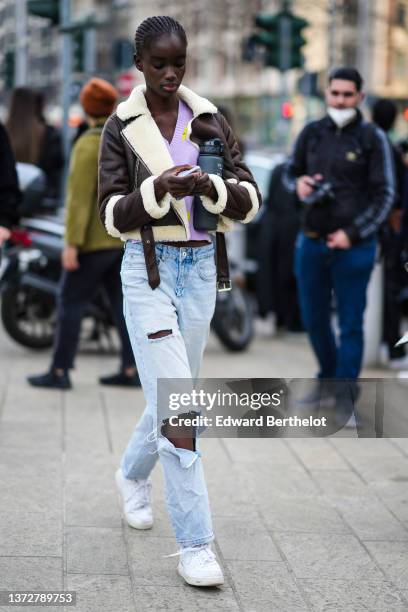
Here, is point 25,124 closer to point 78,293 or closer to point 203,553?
point 78,293

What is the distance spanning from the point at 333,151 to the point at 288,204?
12.1ft

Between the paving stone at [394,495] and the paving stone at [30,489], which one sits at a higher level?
the paving stone at [30,489]

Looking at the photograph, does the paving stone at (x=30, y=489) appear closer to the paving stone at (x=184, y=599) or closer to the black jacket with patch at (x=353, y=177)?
the paving stone at (x=184, y=599)

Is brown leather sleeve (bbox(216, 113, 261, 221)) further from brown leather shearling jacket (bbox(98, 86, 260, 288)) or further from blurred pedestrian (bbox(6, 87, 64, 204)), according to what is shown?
blurred pedestrian (bbox(6, 87, 64, 204))

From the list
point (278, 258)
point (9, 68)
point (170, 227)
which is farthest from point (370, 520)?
point (9, 68)

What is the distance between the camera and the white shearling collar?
4.11 metres

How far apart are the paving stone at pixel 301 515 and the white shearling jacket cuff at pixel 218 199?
4.61 feet

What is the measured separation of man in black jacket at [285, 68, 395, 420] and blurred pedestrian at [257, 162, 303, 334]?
3506 millimetres

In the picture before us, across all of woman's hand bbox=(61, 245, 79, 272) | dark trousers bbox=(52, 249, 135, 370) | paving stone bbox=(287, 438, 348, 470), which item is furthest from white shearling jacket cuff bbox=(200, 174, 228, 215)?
dark trousers bbox=(52, 249, 135, 370)

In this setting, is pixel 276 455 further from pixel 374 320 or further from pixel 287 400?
pixel 374 320

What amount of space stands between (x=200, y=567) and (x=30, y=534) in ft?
2.67

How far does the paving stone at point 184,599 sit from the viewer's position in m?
3.83

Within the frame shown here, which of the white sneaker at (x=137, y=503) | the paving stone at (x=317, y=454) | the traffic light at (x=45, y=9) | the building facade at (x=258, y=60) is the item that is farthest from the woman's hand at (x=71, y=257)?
the building facade at (x=258, y=60)

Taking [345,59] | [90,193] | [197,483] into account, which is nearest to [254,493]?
[197,483]
